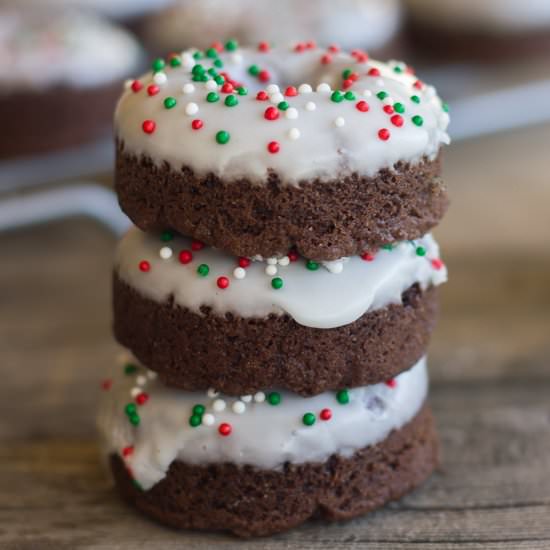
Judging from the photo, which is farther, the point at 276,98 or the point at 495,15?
the point at 495,15

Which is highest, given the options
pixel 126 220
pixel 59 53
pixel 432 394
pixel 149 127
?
pixel 149 127

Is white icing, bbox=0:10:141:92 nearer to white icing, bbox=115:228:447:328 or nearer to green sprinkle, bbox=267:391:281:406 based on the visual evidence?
white icing, bbox=115:228:447:328

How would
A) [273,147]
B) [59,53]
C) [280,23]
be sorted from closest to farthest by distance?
[273,147]
[59,53]
[280,23]

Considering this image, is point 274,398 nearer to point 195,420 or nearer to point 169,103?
point 195,420

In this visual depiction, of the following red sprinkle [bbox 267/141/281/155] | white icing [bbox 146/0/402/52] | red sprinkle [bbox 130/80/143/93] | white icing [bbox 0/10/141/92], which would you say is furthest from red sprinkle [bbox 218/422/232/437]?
white icing [bbox 146/0/402/52]

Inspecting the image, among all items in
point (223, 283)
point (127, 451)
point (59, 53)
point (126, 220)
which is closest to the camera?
point (223, 283)

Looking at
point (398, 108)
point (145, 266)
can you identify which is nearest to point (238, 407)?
point (145, 266)

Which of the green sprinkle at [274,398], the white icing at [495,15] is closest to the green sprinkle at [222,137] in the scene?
the green sprinkle at [274,398]

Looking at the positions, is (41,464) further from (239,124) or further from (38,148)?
(38,148)
